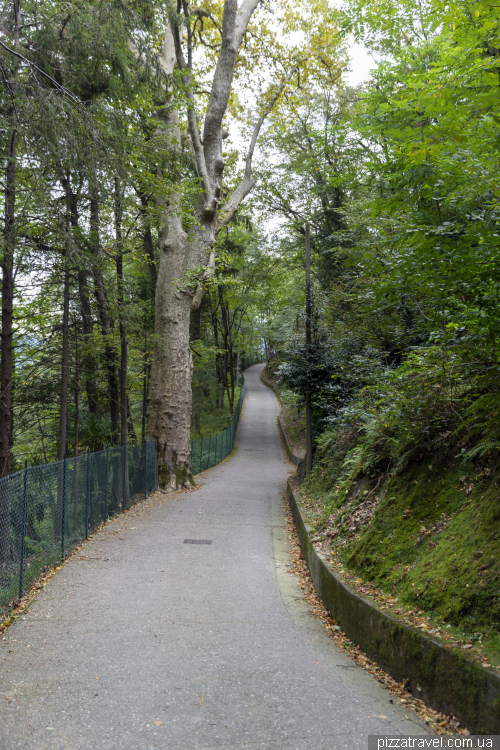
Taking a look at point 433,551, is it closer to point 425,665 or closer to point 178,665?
point 425,665

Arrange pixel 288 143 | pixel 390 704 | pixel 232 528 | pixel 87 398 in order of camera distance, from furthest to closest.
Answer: pixel 288 143 → pixel 87 398 → pixel 232 528 → pixel 390 704

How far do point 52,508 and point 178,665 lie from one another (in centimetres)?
367

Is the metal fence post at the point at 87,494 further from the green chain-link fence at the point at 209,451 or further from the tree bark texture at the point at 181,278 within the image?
the green chain-link fence at the point at 209,451

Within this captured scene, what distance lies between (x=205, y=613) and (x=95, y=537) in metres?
4.21

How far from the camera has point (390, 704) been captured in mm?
3977

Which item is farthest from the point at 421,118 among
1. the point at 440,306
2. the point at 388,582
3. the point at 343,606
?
the point at 343,606

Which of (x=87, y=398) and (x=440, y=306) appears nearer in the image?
(x=440, y=306)

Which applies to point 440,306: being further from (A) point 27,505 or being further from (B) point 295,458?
(B) point 295,458

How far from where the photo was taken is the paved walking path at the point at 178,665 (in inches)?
142

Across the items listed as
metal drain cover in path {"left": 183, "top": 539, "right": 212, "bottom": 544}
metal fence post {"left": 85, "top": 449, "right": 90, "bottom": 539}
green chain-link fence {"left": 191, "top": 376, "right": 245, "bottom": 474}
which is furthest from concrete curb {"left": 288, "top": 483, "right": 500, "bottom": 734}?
green chain-link fence {"left": 191, "top": 376, "right": 245, "bottom": 474}

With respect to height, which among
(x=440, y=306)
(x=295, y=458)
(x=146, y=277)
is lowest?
(x=295, y=458)

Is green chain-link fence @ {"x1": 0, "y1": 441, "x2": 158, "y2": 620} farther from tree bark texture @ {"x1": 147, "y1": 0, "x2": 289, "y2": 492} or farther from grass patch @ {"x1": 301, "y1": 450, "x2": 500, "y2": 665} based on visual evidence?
grass patch @ {"x1": 301, "y1": 450, "x2": 500, "y2": 665}

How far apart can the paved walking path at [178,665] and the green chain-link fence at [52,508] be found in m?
0.36

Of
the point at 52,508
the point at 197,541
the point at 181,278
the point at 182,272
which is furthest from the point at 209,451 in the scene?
the point at 52,508
